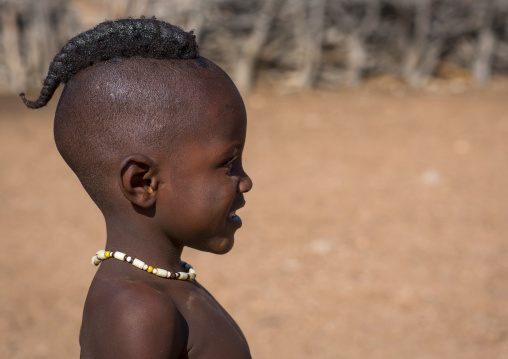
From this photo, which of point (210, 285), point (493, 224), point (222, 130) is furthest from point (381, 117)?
point (222, 130)

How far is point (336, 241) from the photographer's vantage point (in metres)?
5.52

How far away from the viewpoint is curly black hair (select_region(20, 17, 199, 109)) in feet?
5.17

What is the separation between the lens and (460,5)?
9.48 meters

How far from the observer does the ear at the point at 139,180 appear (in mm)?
1544

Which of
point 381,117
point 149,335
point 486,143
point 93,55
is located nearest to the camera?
point 149,335

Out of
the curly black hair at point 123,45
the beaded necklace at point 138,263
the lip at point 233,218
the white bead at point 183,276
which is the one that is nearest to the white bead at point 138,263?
the beaded necklace at point 138,263

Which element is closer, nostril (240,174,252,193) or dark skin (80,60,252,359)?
dark skin (80,60,252,359)

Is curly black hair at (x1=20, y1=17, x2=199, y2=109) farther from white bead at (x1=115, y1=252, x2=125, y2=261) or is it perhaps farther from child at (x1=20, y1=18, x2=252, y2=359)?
white bead at (x1=115, y1=252, x2=125, y2=261)

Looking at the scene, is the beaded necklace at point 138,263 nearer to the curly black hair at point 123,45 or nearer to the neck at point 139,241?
the neck at point 139,241

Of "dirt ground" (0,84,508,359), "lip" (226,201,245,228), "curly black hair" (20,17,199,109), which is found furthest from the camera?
"dirt ground" (0,84,508,359)

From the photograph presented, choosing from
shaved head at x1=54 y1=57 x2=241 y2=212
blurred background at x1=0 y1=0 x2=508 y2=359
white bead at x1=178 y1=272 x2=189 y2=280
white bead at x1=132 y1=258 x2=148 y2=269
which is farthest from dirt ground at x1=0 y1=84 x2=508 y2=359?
shaved head at x1=54 y1=57 x2=241 y2=212

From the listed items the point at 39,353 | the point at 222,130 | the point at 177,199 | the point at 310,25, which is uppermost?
the point at 310,25

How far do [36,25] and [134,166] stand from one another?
9.10 m

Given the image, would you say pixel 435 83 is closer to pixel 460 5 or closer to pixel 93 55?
pixel 460 5
